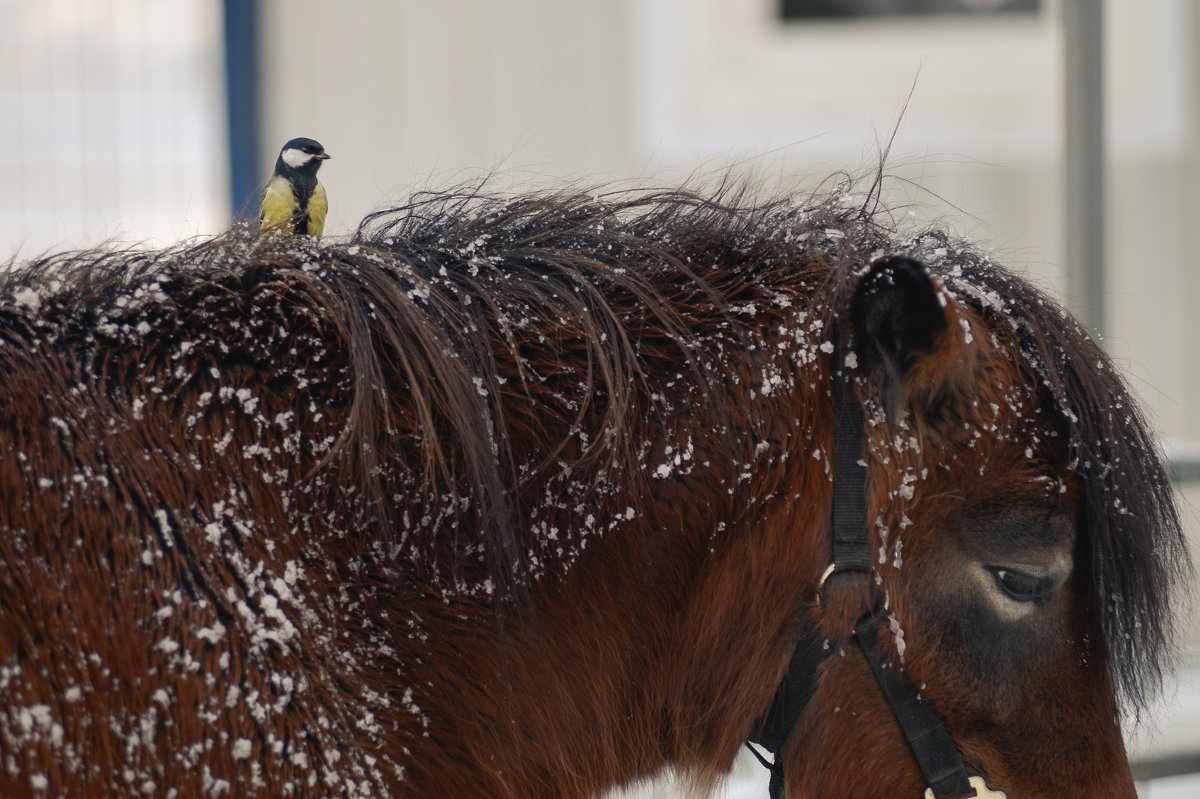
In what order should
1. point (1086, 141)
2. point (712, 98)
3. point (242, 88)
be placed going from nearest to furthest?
point (1086, 141) < point (712, 98) < point (242, 88)

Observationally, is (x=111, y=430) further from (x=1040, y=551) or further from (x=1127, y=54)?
(x=1127, y=54)

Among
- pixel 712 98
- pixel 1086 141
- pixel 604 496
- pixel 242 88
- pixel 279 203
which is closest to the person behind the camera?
pixel 604 496

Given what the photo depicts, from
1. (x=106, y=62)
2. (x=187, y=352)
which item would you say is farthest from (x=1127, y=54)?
(x=106, y=62)

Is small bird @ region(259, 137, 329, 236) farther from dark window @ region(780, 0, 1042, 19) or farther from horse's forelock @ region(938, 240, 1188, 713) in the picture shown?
dark window @ region(780, 0, 1042, 19)

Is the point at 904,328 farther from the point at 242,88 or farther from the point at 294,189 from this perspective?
the point at 242,88

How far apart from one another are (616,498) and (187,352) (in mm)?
507

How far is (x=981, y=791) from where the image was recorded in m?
1.20

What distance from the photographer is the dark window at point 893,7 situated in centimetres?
460

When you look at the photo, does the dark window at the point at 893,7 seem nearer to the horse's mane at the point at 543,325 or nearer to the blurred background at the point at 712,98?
the blurred background at the point at 712,98

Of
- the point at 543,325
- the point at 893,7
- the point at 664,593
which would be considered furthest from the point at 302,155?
the point at 893,7

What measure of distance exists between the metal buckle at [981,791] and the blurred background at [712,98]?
3449mm

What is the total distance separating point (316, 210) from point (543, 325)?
61 cm

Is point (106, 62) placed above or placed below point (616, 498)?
above

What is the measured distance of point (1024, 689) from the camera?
3.95ft
